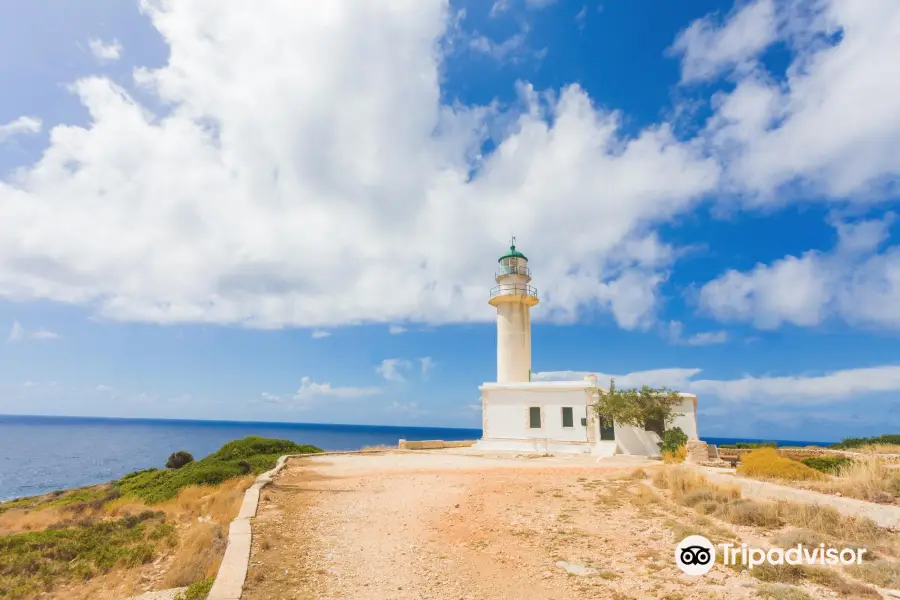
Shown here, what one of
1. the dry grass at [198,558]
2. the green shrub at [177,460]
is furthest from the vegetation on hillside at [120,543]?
the green shrub at [177,460]

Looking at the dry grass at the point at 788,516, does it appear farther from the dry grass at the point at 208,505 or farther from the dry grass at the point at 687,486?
the dry grass at the point at 208,505

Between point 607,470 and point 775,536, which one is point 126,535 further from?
point 607,470

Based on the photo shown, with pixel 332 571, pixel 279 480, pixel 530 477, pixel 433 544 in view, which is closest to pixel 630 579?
pixel 433 544

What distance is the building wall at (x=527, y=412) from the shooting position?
22281 mm

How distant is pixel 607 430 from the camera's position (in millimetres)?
21516

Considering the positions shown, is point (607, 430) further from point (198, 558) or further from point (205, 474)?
point (198, 558)

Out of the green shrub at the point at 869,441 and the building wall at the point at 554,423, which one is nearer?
the building wall at the point at 554,423

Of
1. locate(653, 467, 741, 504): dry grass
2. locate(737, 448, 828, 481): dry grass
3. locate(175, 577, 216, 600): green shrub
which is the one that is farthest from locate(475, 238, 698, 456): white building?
locate(175, 577, 216, 600): green shrub

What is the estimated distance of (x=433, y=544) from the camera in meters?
6.58

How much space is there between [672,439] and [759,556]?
15.5m

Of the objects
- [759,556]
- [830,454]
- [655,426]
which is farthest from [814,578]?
[830,454]

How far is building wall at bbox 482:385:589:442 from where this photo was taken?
73.1ft

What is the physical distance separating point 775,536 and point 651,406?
1428 cm

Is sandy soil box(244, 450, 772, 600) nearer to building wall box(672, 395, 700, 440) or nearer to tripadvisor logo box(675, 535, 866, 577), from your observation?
tripadvisor logo box(675, 535, 866, 577)
